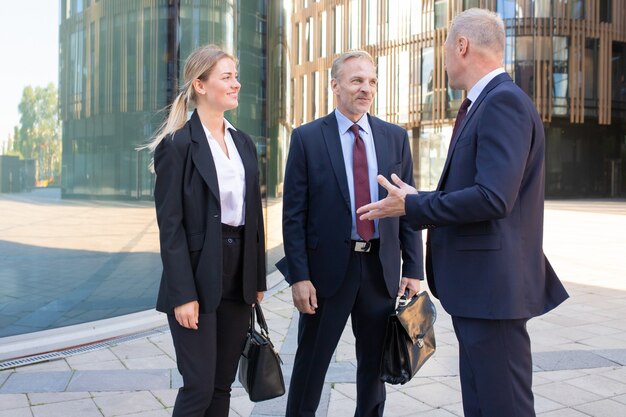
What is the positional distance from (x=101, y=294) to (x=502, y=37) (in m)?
5.04

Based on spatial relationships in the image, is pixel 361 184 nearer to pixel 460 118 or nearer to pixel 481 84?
pixel 460 118

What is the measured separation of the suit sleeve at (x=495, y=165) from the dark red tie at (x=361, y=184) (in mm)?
769

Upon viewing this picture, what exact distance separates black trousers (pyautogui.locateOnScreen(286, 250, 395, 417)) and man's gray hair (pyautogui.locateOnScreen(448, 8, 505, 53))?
116 centimetres

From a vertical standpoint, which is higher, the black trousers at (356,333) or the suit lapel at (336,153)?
the suit lapel at (336,153)

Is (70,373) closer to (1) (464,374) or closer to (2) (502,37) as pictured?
(1) (464,374)

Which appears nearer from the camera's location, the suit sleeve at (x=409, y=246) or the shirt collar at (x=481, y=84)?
the shirt collar at (x=481, y=84)

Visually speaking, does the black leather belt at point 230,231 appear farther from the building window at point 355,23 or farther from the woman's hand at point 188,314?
the building window at point 355,23

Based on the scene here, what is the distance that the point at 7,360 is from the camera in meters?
5.05

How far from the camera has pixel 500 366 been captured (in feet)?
8.02

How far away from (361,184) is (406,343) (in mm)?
796

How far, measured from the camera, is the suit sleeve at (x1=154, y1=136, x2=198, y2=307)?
105 inches

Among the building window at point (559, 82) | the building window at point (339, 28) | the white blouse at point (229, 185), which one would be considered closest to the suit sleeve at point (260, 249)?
the white blouse at point (229, 185)

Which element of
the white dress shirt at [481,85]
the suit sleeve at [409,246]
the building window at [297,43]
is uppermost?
the building window at [297,43]

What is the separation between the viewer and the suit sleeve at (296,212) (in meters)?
3.21
